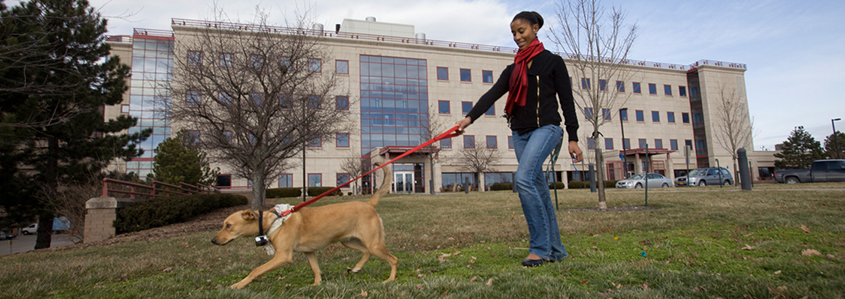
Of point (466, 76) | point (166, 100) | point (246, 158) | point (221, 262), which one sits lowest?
point (221, 262)

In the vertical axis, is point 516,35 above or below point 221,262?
above

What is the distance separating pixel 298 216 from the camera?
3.63 metres

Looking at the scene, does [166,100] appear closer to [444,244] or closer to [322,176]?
[444,244]

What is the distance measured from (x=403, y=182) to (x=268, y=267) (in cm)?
4210

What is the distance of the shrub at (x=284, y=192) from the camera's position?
39.9 meters

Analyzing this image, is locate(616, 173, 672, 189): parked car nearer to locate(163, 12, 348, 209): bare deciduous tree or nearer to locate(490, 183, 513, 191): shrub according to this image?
locate(490, 183, 513, 191): shrub

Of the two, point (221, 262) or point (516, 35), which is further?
point (221, 262)

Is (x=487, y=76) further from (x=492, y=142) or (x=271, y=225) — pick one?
(x=271, y=225)

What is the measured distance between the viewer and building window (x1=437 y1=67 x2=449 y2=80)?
4875 cm

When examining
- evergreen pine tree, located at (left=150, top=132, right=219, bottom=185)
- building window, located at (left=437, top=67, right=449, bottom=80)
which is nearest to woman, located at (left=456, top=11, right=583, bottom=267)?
evergreen pine tree, located at (left=150, top=132, right=219, bottom=185)

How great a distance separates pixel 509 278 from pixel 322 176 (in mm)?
42311

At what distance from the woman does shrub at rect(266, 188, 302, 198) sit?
3925cm

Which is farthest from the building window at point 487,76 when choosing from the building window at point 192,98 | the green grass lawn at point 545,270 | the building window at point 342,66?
the green grass lawn at point 545,270

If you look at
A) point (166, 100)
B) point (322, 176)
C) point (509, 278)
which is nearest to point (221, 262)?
point (509, 278)
